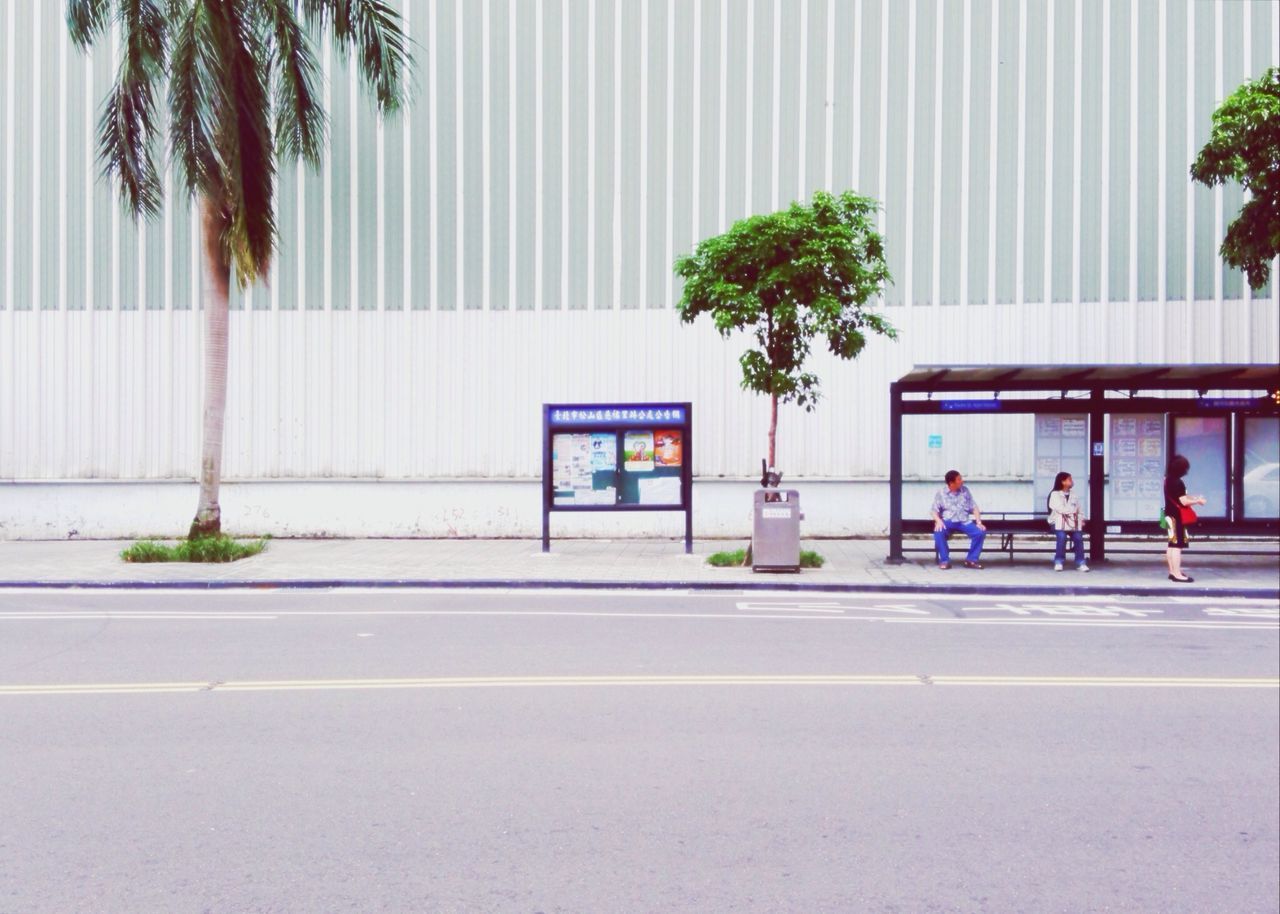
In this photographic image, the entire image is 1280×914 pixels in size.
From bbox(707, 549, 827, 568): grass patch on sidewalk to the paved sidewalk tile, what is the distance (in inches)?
6.4

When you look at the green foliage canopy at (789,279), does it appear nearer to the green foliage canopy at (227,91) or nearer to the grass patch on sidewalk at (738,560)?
the grass patch on sidewalk at (738,560)

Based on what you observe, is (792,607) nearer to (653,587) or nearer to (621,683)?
(653,587)

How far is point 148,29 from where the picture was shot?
1571cm

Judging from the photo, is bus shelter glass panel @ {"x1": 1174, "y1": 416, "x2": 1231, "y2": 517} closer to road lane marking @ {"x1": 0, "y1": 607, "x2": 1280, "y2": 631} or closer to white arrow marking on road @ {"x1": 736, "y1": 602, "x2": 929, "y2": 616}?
road lane marking @ {"x1": 0, "y1": 607, "x2": 1280, "y2": 631}

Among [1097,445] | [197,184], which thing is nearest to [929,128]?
[1097,445]

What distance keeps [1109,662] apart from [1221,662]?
938mm

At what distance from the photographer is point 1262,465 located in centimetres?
1602

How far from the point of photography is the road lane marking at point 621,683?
25.9 ft

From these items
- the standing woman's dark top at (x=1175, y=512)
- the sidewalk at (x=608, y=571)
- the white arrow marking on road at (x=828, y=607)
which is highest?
the standing woman's dark top at (x=1175, y=512)

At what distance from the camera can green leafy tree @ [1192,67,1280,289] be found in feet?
49.6

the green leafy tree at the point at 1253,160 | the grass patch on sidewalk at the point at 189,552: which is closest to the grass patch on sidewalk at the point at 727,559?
the grass patch on sidewalk at the point at 189,552

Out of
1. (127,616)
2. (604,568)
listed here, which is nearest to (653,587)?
(604,568)

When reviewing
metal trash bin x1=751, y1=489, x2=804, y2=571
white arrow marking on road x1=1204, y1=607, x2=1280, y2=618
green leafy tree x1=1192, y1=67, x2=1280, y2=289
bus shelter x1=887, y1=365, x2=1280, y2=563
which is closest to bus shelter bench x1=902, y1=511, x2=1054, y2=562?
bus shelter x1=887, y1=365, x2=1280, y2=563

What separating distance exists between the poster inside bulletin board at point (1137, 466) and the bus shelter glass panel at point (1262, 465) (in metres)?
1.19
